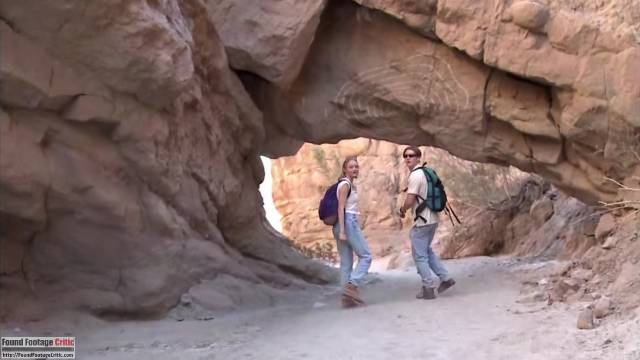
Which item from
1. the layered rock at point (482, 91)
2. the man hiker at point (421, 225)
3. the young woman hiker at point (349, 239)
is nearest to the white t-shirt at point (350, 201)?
the young woman hiker at point (349, 239)

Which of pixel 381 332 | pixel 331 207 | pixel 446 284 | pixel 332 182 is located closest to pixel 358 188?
pixel 332 182

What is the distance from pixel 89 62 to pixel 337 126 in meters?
3.76

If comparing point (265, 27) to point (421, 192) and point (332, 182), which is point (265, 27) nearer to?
point (421, 192)

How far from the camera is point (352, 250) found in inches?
272

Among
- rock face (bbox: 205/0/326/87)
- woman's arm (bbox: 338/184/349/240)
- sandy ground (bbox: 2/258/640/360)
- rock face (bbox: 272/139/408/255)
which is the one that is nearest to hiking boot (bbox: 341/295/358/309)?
sandy ground (bbox: 2/258/640/360)

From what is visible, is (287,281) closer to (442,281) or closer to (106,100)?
(442,281)

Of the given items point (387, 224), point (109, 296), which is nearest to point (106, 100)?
point (109, 296)

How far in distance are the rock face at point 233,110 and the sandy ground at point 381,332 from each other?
1.97 feet

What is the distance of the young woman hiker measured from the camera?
6.70 metres

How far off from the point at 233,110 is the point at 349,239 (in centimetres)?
256

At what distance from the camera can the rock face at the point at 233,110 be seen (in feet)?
19.2

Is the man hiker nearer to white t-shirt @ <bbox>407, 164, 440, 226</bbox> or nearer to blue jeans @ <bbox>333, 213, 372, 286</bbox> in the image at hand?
white t-shirt @ <bbox>407, 164, 440, 226</bbox>

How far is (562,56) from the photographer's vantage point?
7.42 m

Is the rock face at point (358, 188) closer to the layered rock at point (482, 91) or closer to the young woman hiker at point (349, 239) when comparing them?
the layered rock at point (482, 91)
